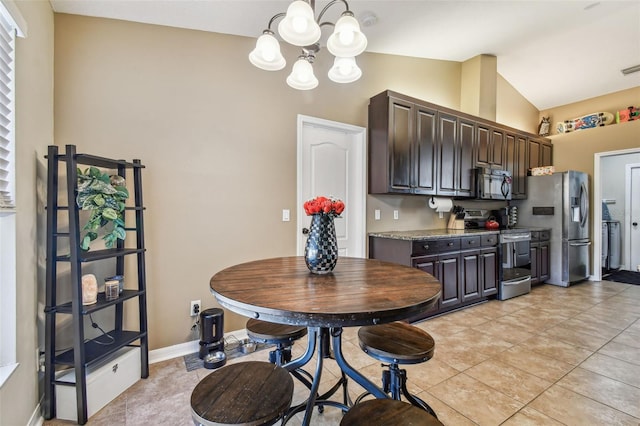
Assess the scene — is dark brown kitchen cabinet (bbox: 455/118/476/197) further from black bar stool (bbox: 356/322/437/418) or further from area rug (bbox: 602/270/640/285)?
area rug (bbox: 602/270/640/285)

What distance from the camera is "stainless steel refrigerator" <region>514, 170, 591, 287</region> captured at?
14.6ft

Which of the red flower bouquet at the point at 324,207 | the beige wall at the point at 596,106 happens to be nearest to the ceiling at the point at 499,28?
the beige wall at the point at 596,106

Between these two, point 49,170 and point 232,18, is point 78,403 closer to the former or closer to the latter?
point 49,170

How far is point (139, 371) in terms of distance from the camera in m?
2.04

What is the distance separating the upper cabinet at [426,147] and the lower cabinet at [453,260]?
0.63m

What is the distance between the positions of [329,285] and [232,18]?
235 cm

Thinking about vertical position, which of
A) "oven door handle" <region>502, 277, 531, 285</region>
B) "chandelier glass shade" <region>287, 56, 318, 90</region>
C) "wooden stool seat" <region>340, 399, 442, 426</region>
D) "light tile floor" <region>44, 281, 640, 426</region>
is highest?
"chandelier glass shade" <region>287, 56, 318, 90</region>

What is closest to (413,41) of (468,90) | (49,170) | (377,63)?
(377,63)

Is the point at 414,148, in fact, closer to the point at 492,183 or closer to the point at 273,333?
the point at 492,183

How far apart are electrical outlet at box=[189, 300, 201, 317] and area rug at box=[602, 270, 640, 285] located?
640 cm

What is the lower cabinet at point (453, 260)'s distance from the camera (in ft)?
10.0

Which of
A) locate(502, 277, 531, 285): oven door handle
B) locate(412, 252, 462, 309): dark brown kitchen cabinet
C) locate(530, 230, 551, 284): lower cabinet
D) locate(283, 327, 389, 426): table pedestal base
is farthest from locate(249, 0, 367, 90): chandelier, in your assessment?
locate(530, 230, 551, 284): lower cabinet

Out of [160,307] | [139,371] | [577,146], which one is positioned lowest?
[139,371]

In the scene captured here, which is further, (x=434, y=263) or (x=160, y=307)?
(x=434, y=263)
